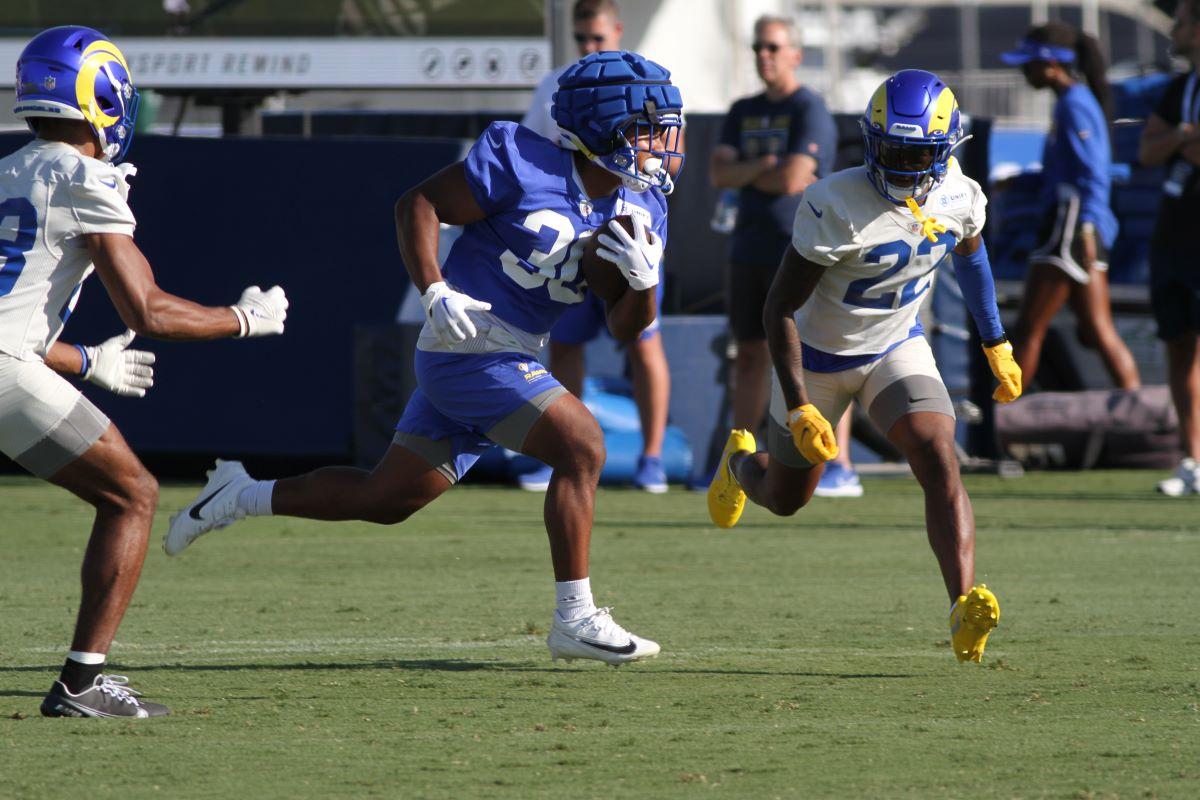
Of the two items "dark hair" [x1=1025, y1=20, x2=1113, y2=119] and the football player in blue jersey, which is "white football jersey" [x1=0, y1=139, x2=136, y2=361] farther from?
"dark hair" [x1=1025, y1=20, x2=1113, y2=119]

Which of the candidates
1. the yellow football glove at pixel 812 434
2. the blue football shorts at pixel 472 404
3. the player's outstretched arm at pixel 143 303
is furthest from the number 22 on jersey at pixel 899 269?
the player's outstretched arm at pixel 143 303

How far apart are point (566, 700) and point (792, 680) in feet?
2.23

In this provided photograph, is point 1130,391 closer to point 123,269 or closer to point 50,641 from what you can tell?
point 50,641

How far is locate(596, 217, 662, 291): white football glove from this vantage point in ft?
18.1

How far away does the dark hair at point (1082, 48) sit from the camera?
36.7 feet

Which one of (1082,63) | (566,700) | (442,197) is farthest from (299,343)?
(566,700)

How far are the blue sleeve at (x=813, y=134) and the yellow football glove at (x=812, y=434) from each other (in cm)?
432

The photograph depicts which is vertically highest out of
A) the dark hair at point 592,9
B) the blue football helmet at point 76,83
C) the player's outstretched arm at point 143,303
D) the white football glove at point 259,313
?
the blue football helmet at point 76,83

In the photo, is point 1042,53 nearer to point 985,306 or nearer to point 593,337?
point 593,337

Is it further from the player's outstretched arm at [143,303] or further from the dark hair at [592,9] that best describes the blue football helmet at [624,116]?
the dark hair at [592,9]

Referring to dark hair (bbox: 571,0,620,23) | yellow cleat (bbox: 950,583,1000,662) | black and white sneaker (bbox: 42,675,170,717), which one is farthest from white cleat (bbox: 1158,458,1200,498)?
black and white sneaker (bbox: 42,675,170,717)

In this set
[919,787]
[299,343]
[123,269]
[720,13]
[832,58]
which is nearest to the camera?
[919,787]

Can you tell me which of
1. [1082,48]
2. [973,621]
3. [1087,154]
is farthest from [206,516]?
[1082,48]

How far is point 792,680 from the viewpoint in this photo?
545 centimetres
